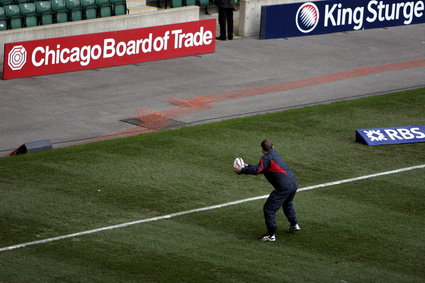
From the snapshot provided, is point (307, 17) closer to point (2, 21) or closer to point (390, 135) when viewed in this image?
point (2, 21)

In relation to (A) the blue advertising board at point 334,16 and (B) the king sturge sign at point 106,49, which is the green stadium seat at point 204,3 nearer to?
(A) the blue advertising board at point 334,16

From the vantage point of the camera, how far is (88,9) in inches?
1104

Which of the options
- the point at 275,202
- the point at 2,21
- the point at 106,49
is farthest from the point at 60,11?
the point at 275,202

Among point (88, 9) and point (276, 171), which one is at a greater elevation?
point (276, 171)

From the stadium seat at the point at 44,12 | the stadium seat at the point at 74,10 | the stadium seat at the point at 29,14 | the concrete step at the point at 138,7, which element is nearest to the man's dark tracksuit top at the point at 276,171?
the stadium seat at the point at 29,14

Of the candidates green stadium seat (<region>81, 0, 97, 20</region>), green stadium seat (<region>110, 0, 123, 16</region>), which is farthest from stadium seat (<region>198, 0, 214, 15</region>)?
green stadium seat (<region>81, 0, 97, 20</region>)

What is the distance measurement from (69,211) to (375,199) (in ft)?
19.5

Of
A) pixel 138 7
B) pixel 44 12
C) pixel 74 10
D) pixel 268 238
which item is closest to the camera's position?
pixel 268 238

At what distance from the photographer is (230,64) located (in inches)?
1059

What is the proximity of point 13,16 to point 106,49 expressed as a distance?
Result: 353 centimetres

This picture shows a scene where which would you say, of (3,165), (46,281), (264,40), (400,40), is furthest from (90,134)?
(400,40)

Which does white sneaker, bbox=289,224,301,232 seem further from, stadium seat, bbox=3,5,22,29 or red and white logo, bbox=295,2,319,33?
red and white logo, bbox=295,2,319,33

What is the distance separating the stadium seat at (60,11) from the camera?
89.7 feet

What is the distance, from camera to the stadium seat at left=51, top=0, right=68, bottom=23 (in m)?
27.3
